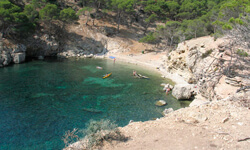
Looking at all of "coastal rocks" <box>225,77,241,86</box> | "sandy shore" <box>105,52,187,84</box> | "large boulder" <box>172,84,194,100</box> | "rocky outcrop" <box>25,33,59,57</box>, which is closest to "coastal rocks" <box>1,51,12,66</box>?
"rocky outcrop" <box>25,33,59,57</box>

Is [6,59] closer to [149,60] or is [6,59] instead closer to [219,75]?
[149,60]

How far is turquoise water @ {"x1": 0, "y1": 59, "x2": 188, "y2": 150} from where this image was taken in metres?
16.3

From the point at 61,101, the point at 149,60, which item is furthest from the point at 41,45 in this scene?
the point at 61,101

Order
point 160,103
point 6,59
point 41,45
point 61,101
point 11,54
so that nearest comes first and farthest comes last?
point 61,101 < point 160,103 < point 6,59 < point 11,54 < point 41,45

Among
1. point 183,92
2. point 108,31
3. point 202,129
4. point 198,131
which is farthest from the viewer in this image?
point 108,31

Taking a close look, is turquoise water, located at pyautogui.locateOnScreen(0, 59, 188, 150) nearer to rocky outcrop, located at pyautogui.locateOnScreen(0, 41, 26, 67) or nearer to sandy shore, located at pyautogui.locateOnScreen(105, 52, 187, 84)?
rocky outcrop, located at pyautogui.locateOnScreen(0, 41, 26, 67)

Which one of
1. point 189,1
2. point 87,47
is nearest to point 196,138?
point 87,47

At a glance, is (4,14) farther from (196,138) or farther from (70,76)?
(196,138)

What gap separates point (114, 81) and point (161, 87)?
8.59m

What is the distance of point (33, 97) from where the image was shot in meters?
24.0

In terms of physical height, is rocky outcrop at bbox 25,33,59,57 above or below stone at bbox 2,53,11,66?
above

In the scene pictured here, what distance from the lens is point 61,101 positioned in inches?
920

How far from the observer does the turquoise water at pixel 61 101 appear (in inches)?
641

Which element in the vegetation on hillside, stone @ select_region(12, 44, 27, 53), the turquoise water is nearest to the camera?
the turquoise water
